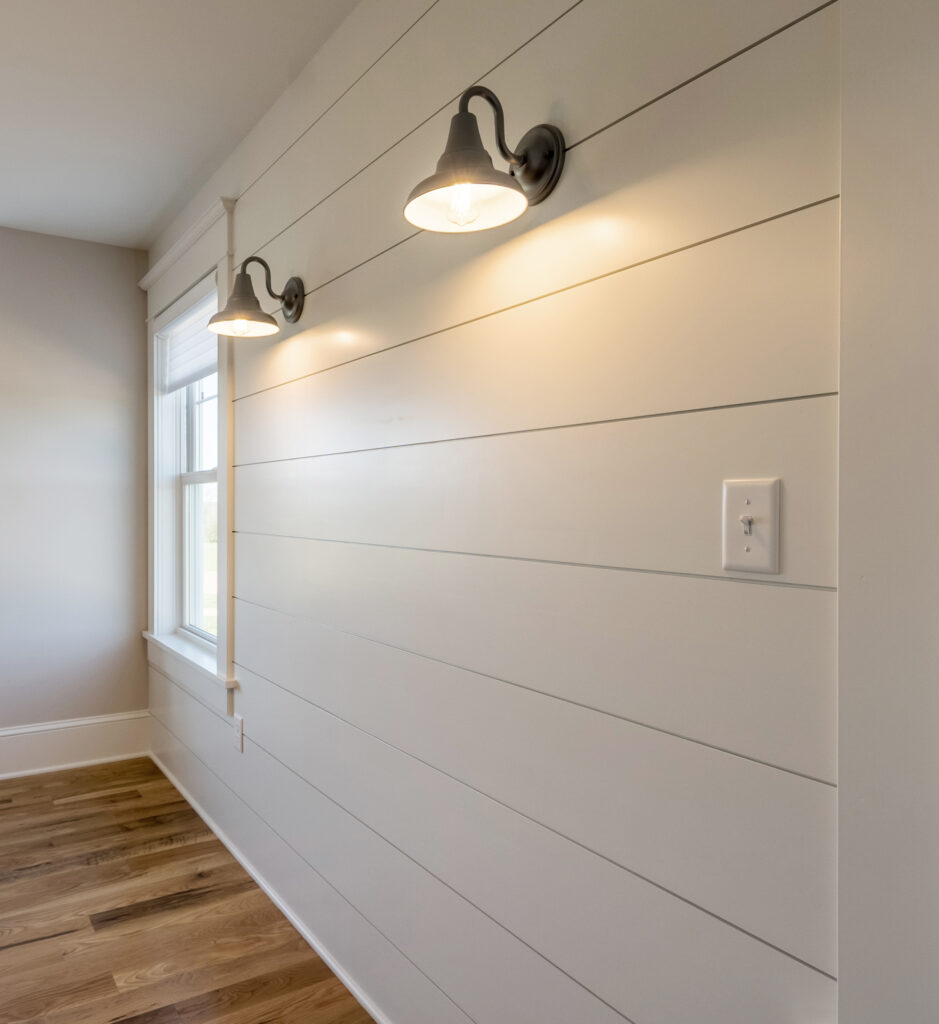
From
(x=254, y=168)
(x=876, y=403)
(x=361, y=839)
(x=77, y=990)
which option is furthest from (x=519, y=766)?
(x=254, y=168)

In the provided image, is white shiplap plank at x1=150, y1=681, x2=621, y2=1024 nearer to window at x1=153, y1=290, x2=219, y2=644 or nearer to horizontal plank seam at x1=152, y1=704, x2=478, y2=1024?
horizontal plank seam at x1=152, y1=704, x2=478, y2=1024

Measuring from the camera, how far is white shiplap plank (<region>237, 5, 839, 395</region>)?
36.2 inches

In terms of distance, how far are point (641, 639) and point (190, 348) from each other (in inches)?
112

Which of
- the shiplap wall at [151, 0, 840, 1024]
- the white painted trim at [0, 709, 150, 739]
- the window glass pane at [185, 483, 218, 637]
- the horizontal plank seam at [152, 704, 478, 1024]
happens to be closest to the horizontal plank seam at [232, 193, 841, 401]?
the shiplap wall at [151, 0, 840, 1024]

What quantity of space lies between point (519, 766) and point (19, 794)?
9.65 ft

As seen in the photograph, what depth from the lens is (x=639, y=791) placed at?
1.14 m

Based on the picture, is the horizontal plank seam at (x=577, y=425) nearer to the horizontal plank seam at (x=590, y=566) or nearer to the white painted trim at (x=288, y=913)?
the horizontal plank seam at (x=590, y=566)

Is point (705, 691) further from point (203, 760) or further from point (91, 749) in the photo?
point (91, 749)

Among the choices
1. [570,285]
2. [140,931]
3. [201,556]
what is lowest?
[140,931]

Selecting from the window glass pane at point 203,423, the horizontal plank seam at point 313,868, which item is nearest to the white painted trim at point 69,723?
the horizontal plank seam at point 313,868

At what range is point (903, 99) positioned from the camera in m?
0.80

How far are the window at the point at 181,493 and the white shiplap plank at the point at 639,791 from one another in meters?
2.01

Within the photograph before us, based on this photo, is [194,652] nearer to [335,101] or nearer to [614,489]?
[335,101]

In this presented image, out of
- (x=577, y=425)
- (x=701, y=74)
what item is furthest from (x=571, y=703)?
(x=701, y=74)
